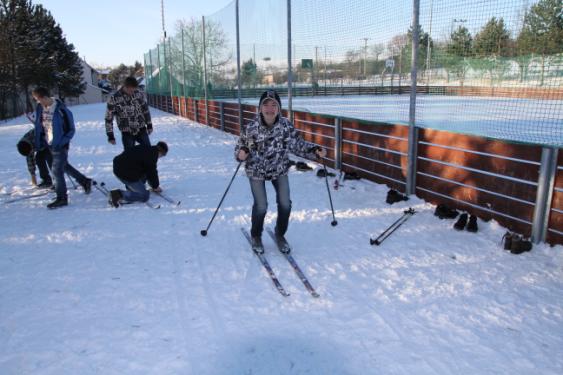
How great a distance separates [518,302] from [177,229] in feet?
11.1

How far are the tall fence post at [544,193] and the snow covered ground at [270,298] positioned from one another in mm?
194

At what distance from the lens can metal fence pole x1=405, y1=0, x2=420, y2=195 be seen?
17.9ft

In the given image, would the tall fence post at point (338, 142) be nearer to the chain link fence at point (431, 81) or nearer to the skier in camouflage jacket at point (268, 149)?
the chain link fence at point (431, 81)

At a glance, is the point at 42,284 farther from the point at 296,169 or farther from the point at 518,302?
the point at 296,169

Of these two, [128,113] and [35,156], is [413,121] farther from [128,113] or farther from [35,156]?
[35,156]

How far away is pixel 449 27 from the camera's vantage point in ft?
17.6

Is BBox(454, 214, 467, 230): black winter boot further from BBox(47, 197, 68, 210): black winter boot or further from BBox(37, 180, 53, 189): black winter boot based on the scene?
BBox(37, 180, 53, 189): black winter boot

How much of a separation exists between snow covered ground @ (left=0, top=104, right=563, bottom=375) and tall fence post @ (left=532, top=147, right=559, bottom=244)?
0.64 feet

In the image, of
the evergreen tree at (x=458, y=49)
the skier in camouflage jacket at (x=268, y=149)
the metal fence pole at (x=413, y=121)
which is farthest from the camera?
the metal fence pole at (x=413, y=121)

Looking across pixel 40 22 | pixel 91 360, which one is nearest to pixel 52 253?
pixel 91 360

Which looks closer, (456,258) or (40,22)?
(456,258)

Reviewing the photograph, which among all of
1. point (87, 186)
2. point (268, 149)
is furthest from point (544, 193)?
point (87, 186)

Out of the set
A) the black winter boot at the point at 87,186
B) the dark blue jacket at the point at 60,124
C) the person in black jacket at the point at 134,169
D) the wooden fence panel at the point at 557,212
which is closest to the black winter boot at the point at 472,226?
the wooden fence panel at the point at 557,212

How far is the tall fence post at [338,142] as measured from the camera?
756 centimetres
